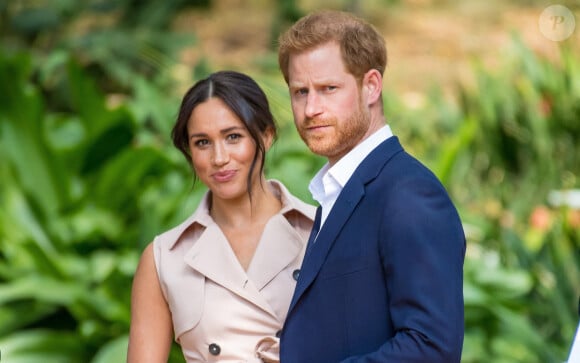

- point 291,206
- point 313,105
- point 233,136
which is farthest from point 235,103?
point 313,105

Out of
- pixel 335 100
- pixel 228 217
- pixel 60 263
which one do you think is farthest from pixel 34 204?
pixel 335 100

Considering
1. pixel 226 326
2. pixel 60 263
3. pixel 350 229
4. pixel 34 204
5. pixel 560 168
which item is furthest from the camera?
pixel 560 168

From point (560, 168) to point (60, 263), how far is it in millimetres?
3235

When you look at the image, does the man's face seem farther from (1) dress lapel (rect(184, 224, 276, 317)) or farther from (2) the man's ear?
(1) dress lapel (rect(184, 224, 276, 317))

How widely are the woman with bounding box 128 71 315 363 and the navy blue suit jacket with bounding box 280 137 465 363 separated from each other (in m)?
0.31

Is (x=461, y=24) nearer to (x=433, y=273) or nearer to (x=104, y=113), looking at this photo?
(x=104, y=113)

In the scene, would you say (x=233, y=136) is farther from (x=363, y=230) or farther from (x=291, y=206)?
(x=363, y=230)

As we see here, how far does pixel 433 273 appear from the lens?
5.29 feet

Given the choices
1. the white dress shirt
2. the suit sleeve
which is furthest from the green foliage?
the suit sleeve

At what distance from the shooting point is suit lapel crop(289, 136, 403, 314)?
176 cm

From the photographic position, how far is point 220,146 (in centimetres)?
210

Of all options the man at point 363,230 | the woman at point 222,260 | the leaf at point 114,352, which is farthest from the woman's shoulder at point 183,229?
the leaf at point 114,352

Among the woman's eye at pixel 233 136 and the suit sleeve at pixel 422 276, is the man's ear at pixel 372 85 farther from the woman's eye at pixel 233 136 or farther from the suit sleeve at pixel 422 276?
the woman's eye at pixel 233 136

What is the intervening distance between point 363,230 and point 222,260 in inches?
19.5
